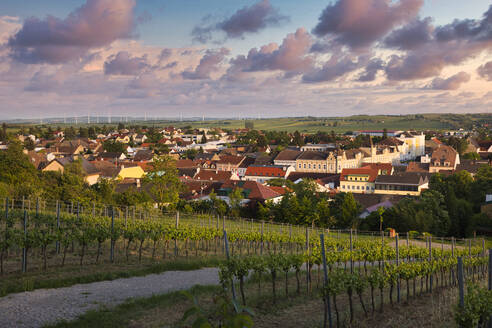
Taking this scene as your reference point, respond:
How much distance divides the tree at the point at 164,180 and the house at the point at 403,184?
41.7 metres

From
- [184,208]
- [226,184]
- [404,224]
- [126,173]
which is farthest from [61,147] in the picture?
[404,224]

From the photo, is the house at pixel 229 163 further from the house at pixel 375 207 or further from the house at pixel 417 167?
the house at pixel 375 207

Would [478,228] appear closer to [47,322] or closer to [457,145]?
[47,322]

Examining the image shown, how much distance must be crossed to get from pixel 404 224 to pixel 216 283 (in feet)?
108

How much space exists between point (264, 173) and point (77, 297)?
83811 millimetres

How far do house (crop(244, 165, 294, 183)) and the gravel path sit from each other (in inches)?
3042

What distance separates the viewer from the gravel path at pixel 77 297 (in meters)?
10.0

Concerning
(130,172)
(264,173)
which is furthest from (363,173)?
(130,172)

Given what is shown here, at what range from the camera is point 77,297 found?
12.0 meters

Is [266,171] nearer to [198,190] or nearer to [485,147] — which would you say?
[198,190]

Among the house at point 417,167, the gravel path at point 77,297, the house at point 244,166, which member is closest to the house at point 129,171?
the house at point 244,166

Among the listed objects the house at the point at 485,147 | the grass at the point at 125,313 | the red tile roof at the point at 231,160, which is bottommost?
the red tile roof at the point at 231,160

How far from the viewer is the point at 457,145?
138m

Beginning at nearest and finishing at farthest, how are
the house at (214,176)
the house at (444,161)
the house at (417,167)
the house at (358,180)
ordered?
the house at (214,176) < the house at (358,180) < the house at (417,167) < the house at (444,161)
